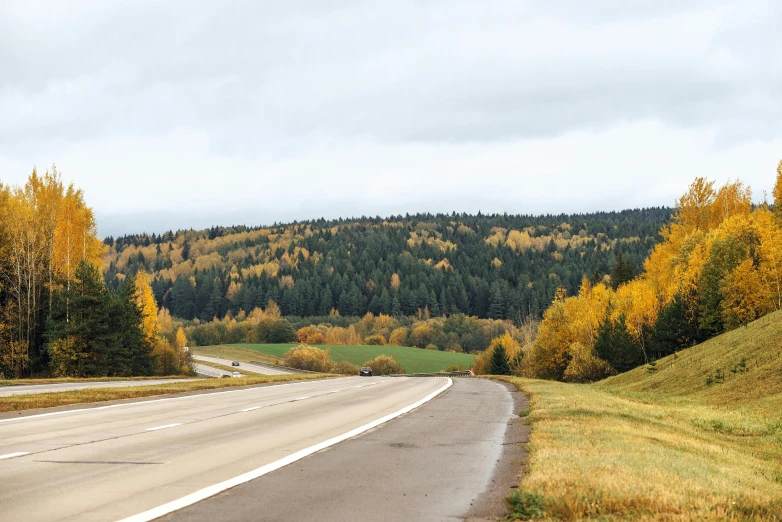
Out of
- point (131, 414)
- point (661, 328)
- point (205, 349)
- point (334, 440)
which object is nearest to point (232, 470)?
point (334, 440)

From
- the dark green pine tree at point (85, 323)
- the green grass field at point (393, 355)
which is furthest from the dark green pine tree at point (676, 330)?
the green grass field at point (393, 355)

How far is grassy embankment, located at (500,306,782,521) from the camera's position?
7227 mm

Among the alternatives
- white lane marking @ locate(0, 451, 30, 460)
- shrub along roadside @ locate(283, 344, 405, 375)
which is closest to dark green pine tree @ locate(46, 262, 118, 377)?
white lane marking @ locate(0, 451, 30, 460)

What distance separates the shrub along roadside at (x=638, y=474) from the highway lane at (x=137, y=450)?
159 inches

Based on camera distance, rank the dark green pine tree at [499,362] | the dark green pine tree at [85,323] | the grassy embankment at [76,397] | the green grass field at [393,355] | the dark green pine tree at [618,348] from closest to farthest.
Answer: the grassy embankment at [76,397] → the dark green pine tree at [85,323] → the dark green pine tree at [618,348] → the dark green pine tree at [499,362] → the green grass field at [393,355]

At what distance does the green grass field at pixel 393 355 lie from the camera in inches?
5118

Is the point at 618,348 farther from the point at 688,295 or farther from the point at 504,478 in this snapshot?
the point at 504,478

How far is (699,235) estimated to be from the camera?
76.3 meters

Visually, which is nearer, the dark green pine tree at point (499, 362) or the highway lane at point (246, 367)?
the dark green pine tree at point (499, 362)

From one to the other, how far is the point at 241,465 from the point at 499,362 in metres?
93.4

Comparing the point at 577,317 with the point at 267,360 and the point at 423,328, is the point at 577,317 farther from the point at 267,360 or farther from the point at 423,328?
the point at 423,328

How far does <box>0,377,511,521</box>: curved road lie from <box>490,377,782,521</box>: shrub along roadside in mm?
925

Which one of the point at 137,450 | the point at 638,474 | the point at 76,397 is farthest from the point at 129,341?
the point at 638,474

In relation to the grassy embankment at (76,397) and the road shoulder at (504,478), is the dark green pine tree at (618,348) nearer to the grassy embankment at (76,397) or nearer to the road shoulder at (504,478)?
the grassy embankment at (76,397)
